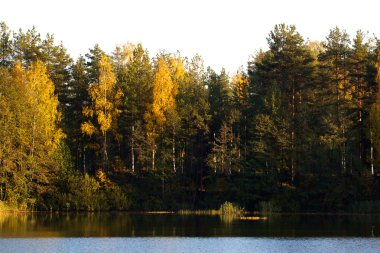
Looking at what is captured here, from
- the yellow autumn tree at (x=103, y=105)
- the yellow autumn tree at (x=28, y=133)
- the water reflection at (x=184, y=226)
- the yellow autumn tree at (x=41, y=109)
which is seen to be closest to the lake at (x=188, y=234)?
the water reflection at (x=184, y=226)

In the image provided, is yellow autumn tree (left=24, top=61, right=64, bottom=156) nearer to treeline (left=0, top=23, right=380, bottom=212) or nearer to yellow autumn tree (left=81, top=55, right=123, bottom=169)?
treeline (left=0, top=23, right=380, bottom=212)

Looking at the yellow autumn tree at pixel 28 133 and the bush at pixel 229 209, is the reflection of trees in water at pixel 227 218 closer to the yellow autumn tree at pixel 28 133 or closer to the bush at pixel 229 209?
the bush at pixel 229 209

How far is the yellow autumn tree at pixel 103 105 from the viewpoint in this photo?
80000 millimetres

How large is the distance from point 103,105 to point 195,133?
37.5ft

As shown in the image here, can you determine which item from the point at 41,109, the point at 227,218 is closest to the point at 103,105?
the point at 41,109

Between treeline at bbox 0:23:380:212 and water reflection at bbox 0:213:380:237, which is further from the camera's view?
treeline at bbox 0:23:380:212

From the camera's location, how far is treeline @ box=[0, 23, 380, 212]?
73.8 metres

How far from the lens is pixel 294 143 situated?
75625mm

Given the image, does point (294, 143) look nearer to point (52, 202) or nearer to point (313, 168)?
point (313, 168)

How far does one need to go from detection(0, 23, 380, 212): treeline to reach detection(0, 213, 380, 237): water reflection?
6411 mm

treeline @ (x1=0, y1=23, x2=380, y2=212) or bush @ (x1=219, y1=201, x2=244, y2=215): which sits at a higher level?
treeline @ (x1=0, y1=23, x2=380, y2=212)

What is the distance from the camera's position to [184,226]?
54.9m

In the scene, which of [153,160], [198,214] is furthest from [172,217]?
[153,160]

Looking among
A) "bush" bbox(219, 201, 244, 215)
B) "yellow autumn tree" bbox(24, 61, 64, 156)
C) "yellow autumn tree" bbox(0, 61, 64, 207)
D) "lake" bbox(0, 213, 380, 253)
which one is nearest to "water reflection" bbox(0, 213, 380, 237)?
"lake" bbox(0, 213, 380, 253)
